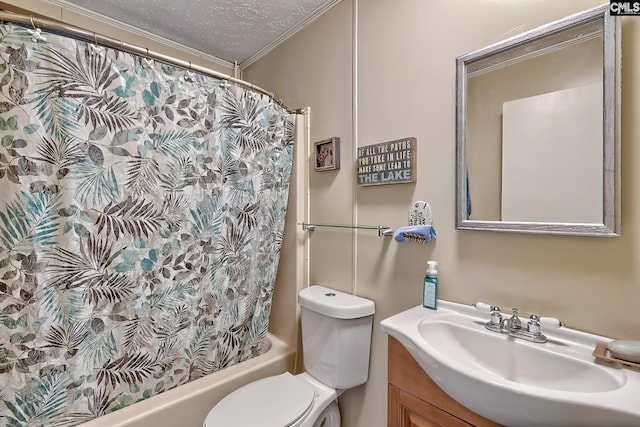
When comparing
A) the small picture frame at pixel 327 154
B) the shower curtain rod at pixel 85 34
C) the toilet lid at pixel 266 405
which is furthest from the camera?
the small picture frame at pixel 327 154

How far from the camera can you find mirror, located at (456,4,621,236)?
79 centimetres

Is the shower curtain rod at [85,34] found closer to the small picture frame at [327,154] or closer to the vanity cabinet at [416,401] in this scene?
the small picture frame at [327,154]

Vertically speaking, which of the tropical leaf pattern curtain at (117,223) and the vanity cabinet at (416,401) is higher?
the tropical leaf pattern curtain at (117,223)

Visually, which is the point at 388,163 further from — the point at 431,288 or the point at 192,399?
the point at 192,399

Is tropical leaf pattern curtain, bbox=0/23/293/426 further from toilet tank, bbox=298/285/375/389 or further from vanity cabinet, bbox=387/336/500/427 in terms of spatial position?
vanity cabinet, bbox=387/336/500/427

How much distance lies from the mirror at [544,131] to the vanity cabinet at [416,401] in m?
0.51

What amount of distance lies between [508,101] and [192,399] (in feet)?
5.55

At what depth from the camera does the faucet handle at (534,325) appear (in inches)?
33.8

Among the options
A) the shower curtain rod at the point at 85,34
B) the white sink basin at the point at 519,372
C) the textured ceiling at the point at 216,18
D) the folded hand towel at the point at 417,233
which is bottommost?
the white sink basin at the point at 519,372

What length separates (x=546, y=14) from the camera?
90 centimetres

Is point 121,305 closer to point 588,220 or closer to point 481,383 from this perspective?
point 481,383

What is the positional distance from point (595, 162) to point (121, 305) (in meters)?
1.65

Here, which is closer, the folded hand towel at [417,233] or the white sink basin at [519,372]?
the white sink basin at [519,372]

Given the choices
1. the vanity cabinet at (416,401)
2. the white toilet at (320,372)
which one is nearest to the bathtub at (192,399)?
the white toilet at (320,372)
